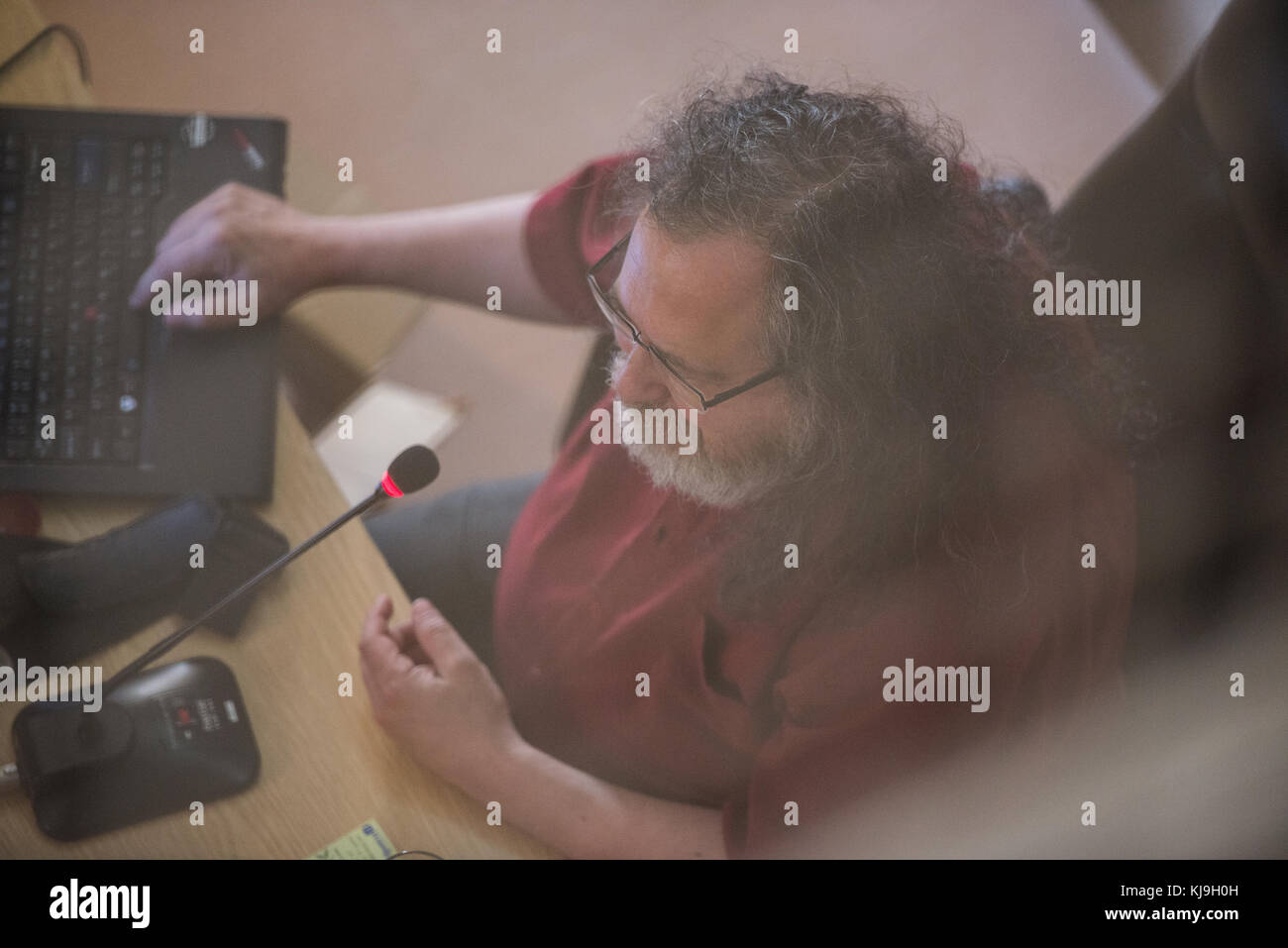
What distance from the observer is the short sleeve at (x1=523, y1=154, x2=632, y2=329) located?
907 millimetres

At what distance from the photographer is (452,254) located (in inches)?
39.6

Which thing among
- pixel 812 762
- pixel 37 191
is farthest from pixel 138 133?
pixel 812 762

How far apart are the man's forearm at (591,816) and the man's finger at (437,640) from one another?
10cm

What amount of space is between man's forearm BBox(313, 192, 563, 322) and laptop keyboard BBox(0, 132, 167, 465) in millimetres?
189

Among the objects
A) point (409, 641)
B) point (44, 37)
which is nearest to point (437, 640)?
point (409, 641)

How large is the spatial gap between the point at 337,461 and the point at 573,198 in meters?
0.45

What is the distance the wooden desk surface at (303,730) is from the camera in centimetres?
75

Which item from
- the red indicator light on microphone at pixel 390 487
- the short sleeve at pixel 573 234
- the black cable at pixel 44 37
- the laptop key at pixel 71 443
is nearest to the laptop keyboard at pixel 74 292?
the laptop key at pixel 71 443

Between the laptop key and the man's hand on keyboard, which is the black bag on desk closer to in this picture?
the laptop key

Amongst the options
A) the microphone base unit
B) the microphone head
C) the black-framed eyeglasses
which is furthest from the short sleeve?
the microphone base unit

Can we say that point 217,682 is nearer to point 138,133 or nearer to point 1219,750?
point 138,133

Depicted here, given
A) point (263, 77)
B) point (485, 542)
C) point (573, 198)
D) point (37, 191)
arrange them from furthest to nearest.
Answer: point (263, 77) < point (485, 542) < point (573, 198) < point (37, 191)

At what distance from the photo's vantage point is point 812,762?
74 centimetres

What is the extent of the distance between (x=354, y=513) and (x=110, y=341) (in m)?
0.29
